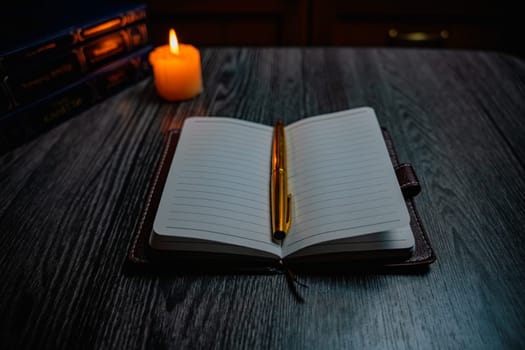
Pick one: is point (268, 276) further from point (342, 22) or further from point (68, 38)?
point (342, 22)

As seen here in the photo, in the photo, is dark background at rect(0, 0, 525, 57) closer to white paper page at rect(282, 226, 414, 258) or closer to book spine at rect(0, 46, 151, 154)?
book spine at rect(0, 46, 151, 154)

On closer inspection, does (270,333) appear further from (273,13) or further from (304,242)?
(273,13)

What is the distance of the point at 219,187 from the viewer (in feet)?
1.72

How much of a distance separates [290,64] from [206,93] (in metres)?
0.21

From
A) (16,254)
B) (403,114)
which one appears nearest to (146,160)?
(16,254)

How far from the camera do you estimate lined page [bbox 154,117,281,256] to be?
467 mm

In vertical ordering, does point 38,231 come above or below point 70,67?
below

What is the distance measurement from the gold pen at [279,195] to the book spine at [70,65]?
368mm

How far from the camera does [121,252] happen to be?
1.63ft

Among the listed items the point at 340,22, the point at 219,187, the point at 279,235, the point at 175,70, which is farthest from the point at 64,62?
the point at 340,22

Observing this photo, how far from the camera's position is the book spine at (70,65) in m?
0.64

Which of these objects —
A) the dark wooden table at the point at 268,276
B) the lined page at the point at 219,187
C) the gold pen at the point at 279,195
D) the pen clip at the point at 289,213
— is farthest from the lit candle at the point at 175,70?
the pen clip at the point at 289,213

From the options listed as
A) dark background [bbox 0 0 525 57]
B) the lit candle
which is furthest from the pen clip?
dark background [bbox 0 0 525 57]

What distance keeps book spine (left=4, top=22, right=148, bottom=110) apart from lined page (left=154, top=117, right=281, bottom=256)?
0.23 m
